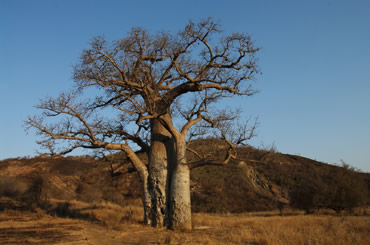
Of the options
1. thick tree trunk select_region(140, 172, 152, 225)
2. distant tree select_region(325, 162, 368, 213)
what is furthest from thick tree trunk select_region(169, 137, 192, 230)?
distant tree select_region(325, 162, 368, 213)

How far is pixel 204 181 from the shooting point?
26.0m

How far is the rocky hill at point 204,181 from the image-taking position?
69.6 feet

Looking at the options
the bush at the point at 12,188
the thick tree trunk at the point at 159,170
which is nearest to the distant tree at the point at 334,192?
the thick tree trunk at the point at 159,170

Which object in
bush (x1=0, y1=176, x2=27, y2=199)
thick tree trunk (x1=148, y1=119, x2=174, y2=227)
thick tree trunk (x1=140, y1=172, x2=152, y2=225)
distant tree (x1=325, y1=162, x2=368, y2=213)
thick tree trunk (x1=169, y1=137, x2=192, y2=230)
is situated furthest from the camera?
bush (x1=0, y1=176, x2=27, y2=199)

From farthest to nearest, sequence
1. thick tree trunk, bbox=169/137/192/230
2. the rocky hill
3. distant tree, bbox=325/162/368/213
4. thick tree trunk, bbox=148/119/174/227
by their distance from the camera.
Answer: the rocky hill, distant tree, bbox=325/162/368/213, thick tree trunk, bbox=148/119/174/227, thick tree trunk, bbox=169/137/192/230

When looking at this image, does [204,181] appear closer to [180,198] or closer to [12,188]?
[12,188]

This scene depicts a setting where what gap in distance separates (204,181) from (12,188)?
14379 millimetres

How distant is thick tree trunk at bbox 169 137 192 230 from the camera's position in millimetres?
9055

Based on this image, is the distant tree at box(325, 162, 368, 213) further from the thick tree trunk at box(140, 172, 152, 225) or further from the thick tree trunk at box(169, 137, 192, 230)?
the thick tree trunk at box(140, 172, 152, 225)

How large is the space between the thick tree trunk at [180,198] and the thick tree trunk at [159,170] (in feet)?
1.37

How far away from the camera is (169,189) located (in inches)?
381

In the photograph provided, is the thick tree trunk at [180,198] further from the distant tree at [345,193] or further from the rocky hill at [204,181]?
the distant tree at [345,193]

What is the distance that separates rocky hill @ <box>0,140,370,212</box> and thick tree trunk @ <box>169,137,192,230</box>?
32.7 ft

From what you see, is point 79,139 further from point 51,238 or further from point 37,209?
point 37,209
